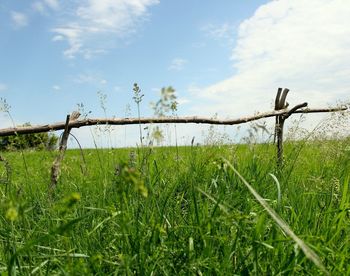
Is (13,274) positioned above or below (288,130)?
below

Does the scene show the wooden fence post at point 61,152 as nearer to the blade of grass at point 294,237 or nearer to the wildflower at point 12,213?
the wildflower at point 12,213

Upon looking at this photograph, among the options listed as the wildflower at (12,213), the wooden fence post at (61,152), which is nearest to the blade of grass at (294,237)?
the wildflower at (12,213)

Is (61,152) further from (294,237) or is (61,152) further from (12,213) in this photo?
(294,237)

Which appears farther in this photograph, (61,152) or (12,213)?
(61,152)

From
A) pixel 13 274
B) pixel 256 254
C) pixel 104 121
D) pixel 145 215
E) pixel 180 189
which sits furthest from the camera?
pixel 104 121

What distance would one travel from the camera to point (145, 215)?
287cm

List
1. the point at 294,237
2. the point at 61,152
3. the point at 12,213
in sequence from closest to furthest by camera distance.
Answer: the point at 294,237 → the point at 12,213 → the point at 61,152

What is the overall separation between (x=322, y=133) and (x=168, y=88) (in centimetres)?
462

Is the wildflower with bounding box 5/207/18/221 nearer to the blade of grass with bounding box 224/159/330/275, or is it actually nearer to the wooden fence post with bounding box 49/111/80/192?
the blade of grass with bounding box 224/159/330/275

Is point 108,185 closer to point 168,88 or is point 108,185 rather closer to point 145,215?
point 145,215

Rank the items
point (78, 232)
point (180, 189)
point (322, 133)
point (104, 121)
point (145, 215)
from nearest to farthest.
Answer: point (145, 215) → point (78, 232) → point (180, 189) → point (104, 121) → point (322, 133)

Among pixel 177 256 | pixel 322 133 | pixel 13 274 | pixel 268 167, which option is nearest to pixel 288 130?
pixel 322 133

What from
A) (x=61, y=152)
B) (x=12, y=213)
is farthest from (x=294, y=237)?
(x=61, y=152)

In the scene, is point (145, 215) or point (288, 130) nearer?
point (145, 215)
